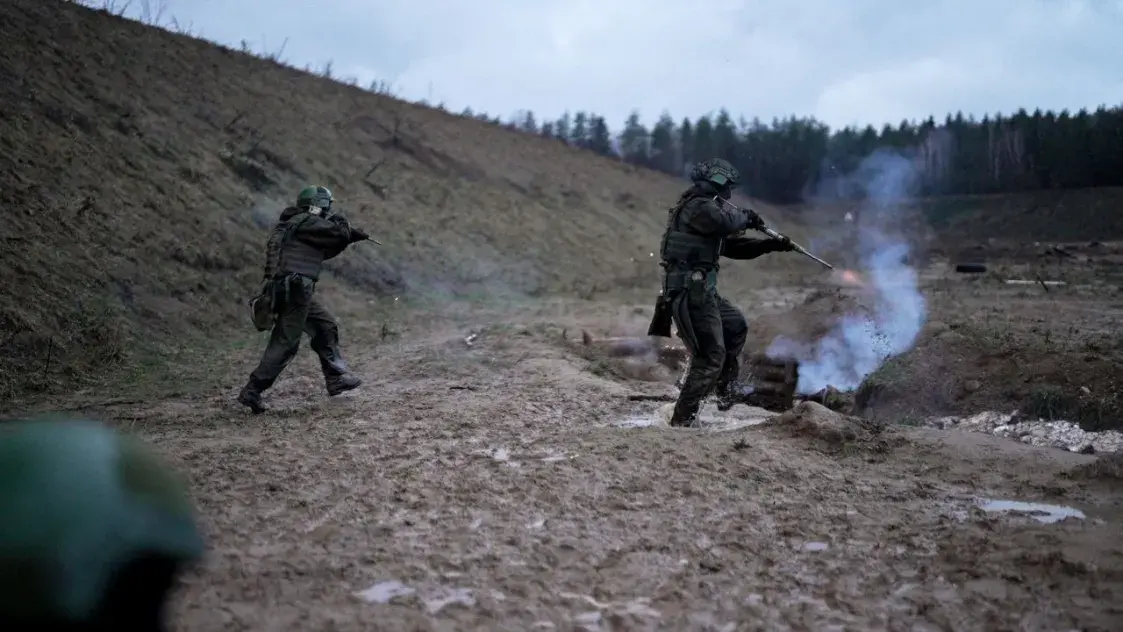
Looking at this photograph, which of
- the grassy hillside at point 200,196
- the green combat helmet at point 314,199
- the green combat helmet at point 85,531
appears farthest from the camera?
the grassy hillside at point 200,196

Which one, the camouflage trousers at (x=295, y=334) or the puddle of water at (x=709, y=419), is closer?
the puddle of water at (x=709, y=419)

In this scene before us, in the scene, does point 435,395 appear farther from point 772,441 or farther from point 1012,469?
point 1012,469

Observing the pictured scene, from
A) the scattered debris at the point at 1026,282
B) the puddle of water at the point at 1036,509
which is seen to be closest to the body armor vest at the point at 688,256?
the puddle of water at the point at 1036,509

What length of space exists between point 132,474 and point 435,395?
526 centimetres

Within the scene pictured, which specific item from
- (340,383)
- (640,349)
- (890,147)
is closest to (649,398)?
(340,383)

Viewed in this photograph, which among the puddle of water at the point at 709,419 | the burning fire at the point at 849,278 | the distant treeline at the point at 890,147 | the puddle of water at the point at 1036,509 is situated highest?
the distant treeline at the point at 890,147

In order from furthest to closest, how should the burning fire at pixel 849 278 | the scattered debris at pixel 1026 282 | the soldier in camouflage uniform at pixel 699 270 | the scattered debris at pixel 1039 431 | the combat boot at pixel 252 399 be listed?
the burning fire at pixel 849 278 → the scattered debris at pixel 1026 282 → the combat boot at pixel 252 399 → the soldier in camouflage uniform at pixel 699 270 → the scattered debris at pixel 1039 431

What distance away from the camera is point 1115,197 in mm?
31688

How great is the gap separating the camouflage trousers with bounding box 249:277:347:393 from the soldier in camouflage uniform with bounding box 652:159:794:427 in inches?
111

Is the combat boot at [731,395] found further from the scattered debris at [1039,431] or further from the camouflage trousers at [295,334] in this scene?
the camouflage trousers at [295,334]

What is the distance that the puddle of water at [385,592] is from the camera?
3072 millimetres

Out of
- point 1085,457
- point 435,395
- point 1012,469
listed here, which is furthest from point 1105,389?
point 435,395

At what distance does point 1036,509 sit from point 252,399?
5254 millimetres

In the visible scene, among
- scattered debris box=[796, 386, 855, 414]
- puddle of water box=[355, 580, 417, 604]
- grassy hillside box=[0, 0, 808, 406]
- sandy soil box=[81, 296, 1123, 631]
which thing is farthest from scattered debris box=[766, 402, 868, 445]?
grassy hillside box=[0, 0, 808, 406]
